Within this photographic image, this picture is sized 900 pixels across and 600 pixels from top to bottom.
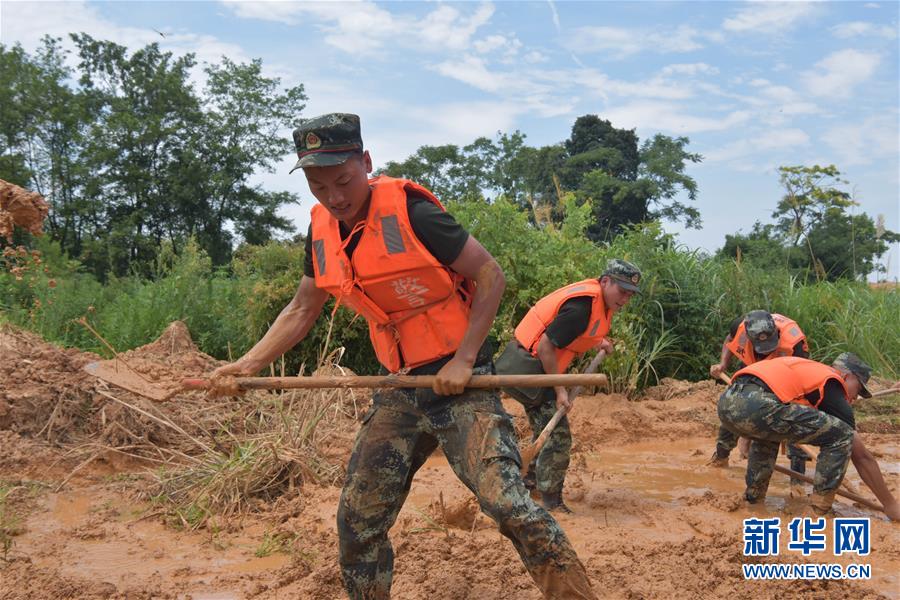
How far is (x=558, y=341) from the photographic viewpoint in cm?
445

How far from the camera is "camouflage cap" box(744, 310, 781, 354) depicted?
17.9 ft

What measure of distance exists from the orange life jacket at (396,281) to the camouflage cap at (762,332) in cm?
345

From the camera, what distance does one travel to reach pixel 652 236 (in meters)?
8.65

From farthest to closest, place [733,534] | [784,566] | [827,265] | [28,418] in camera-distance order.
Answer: [827,265]
[28,418]
[733,534]
[784,566]

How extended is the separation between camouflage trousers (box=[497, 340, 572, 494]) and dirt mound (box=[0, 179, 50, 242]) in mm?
3157

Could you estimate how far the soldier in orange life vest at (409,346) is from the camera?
99.1 inches

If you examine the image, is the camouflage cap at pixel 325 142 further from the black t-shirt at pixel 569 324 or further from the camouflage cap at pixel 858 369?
the camouflage cap at pixel 858 369

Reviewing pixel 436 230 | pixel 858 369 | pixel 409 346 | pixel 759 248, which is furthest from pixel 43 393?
pixel 759 248

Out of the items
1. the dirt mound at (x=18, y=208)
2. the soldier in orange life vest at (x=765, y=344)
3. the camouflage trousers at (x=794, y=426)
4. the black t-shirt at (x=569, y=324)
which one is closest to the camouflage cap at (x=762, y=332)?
the soldier in orange life vest at (x=765, y=344)

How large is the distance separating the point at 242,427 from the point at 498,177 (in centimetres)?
2195

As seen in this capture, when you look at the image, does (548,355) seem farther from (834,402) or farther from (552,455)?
(834,402)

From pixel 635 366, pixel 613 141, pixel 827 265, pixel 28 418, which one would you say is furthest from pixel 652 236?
pixel 613 141

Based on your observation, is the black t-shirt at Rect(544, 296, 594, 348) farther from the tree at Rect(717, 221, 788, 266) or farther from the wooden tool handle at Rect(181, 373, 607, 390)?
the tree at Rect(717, 221, 788, 266)

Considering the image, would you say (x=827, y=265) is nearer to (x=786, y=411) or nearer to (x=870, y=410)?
(x=870, y=410)
